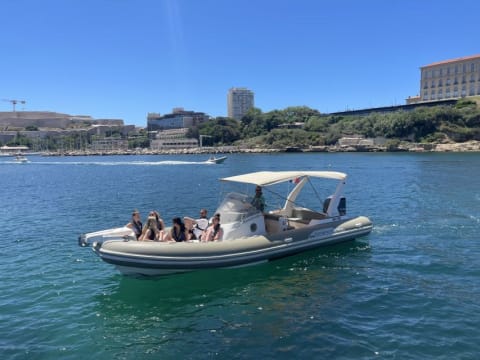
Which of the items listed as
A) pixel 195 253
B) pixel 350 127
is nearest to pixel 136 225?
pixel 195 253

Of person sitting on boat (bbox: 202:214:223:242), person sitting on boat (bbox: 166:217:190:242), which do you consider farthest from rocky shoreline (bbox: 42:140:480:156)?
person sitting on boat (bbox: 166:217:190:242)

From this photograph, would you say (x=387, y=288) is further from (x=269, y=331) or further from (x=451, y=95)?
(x=451, y=95)

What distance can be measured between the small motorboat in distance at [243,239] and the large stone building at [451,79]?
14694cm

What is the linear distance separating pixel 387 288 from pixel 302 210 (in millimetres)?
5495

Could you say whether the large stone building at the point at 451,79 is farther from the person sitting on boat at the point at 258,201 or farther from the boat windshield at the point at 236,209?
the boat windshield at the point at 236,209

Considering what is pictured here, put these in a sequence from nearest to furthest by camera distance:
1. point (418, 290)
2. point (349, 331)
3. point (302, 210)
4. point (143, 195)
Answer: point (349, 331), point (418, 290), point (302, 210), point (143, 195)

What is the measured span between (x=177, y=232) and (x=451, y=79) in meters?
158

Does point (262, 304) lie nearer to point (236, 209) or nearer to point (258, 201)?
point (236, 209)

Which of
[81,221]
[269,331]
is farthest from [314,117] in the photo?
[269,331]

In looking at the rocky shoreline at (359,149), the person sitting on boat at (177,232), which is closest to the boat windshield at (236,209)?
the person sitting on boat at (177,232)

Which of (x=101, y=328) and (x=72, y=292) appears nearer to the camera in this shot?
(x=101, y=328)

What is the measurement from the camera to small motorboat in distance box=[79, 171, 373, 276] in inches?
464

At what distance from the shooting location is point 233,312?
1060 centimetres

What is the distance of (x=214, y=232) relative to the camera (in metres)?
13.1
